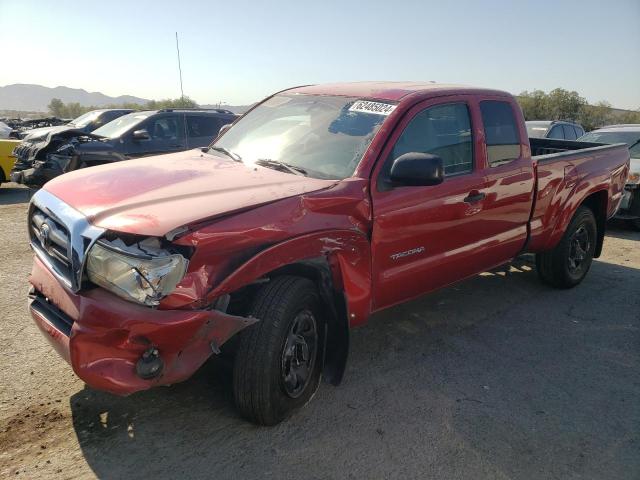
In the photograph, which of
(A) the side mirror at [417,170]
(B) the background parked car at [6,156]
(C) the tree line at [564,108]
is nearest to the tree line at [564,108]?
(C) the tree line at [564,108]

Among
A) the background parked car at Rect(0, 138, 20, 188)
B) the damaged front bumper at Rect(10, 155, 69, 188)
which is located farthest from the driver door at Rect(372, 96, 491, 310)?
the background parked car at Rect(0, 138, 20, 188)

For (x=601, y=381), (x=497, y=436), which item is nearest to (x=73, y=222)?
(x=497, y=436)

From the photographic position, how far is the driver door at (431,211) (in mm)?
3361

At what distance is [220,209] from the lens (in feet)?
8.50

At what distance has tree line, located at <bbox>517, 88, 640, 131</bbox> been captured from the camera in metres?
35.0

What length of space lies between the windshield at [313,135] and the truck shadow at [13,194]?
7493mm

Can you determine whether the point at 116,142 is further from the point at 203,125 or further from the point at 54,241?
the point at 54,241

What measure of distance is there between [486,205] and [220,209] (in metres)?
2.40

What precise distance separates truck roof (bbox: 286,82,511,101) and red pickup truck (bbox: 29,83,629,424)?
0.03 m

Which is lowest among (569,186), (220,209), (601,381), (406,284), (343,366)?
(601,381)

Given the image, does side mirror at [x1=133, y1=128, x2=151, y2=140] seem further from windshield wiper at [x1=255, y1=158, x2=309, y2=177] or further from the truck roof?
windshield wiper at [x1=255, y1=158, x2=309, y2=177]

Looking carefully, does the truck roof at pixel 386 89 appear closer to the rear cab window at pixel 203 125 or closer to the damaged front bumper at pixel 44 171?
the damaged front bumper at pixel 44 171

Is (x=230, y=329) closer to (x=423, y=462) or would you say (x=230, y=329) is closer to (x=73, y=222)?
(x=73, y=222)

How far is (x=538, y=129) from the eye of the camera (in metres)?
12.1
